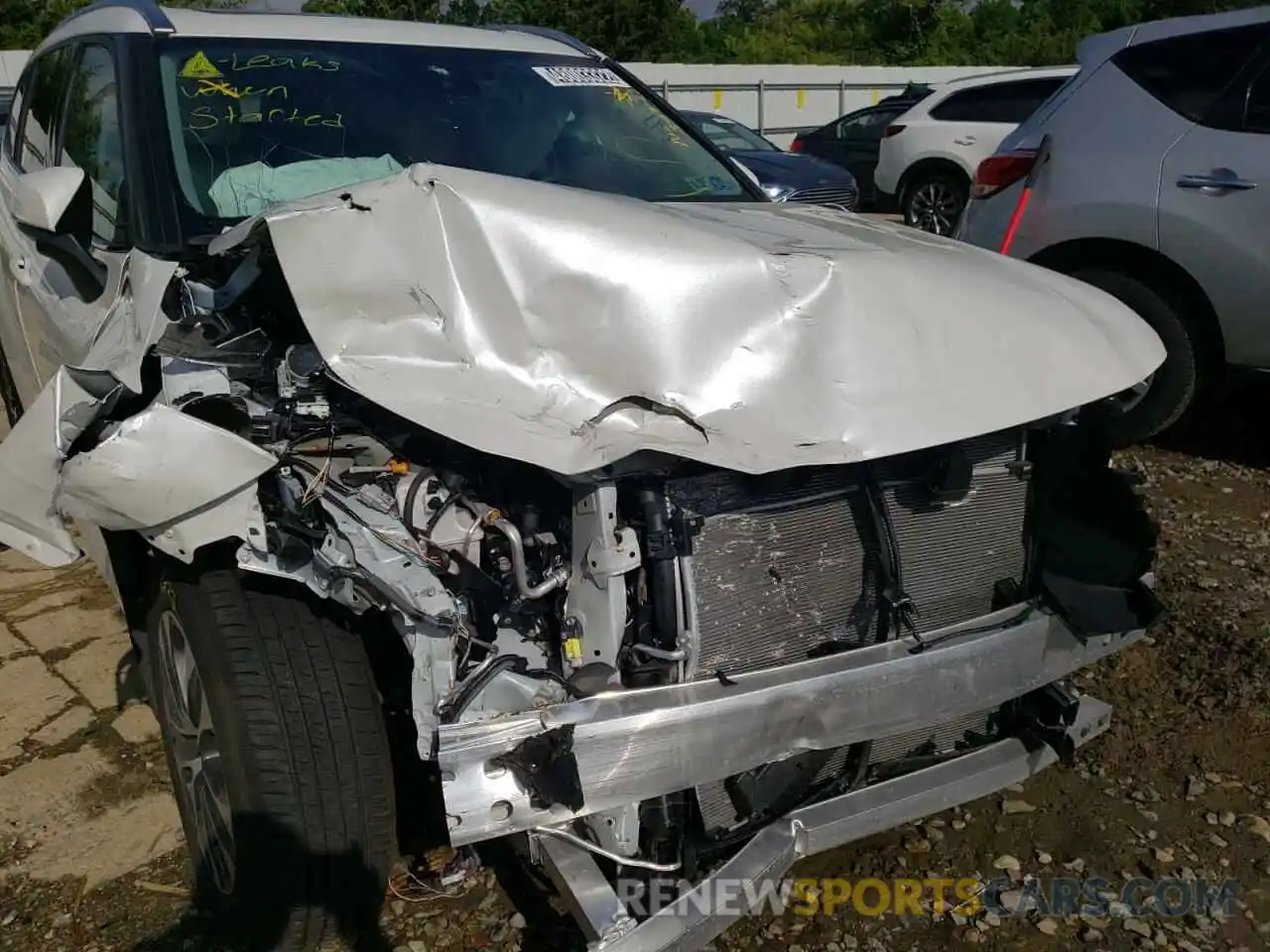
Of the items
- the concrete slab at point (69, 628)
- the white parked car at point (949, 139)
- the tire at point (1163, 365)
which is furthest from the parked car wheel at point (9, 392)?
the white parked car at point (949, 139)

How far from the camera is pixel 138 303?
7.52 feet

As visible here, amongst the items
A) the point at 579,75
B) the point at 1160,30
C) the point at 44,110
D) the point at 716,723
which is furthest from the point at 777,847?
the point at 1160,30

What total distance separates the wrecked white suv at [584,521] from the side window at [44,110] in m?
1.47

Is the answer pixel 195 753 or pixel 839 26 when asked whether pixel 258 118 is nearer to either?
pixel 195 753

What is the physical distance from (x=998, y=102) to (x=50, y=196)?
1037cm

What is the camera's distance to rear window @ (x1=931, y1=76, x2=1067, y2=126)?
34.8 feet

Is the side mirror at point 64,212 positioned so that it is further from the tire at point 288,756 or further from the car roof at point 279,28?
the tire at point 288,756

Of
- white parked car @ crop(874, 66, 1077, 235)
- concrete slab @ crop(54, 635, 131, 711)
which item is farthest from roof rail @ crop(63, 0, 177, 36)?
white parked car @ crop(874, 66, 1077, 235)

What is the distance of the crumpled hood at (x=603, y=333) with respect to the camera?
6.44 feet

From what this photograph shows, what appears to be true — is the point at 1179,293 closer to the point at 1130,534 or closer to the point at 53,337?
the point at 1130,534

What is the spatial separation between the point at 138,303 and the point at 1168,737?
9.56 feet

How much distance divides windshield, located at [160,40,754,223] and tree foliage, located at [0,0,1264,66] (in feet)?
85.4

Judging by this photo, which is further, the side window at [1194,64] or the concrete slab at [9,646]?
the side window at [1194,64]

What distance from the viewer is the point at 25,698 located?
333cm
